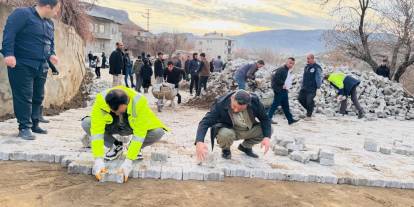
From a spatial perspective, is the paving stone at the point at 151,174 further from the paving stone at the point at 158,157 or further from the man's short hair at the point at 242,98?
the man's short hair at the point at 242,98

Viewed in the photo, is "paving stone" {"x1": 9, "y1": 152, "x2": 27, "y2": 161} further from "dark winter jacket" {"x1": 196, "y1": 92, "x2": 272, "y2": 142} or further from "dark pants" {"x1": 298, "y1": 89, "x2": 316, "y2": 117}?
"dark pants" {"x1": 298, "y1": 89, "x2": 316, "y2": 117}

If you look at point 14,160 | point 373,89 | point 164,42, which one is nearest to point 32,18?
point 14,160

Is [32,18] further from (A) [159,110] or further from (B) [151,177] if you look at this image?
(A) [159,110]

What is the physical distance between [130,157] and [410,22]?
18.7 metres

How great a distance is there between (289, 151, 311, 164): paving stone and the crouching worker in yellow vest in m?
2.17

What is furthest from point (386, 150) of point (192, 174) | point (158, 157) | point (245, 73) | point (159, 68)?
point (159, 68)

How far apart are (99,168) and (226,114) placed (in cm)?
182

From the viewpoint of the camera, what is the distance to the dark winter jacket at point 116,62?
1217 cm

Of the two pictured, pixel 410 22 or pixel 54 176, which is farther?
pixel 410 22

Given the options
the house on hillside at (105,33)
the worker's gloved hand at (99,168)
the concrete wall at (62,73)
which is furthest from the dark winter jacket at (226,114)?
the house on hillside at (105,33)

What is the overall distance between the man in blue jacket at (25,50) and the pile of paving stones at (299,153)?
3777mm

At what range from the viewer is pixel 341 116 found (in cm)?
1227

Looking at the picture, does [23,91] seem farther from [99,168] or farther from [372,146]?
[372,146]

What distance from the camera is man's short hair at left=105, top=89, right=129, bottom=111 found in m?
4.03
